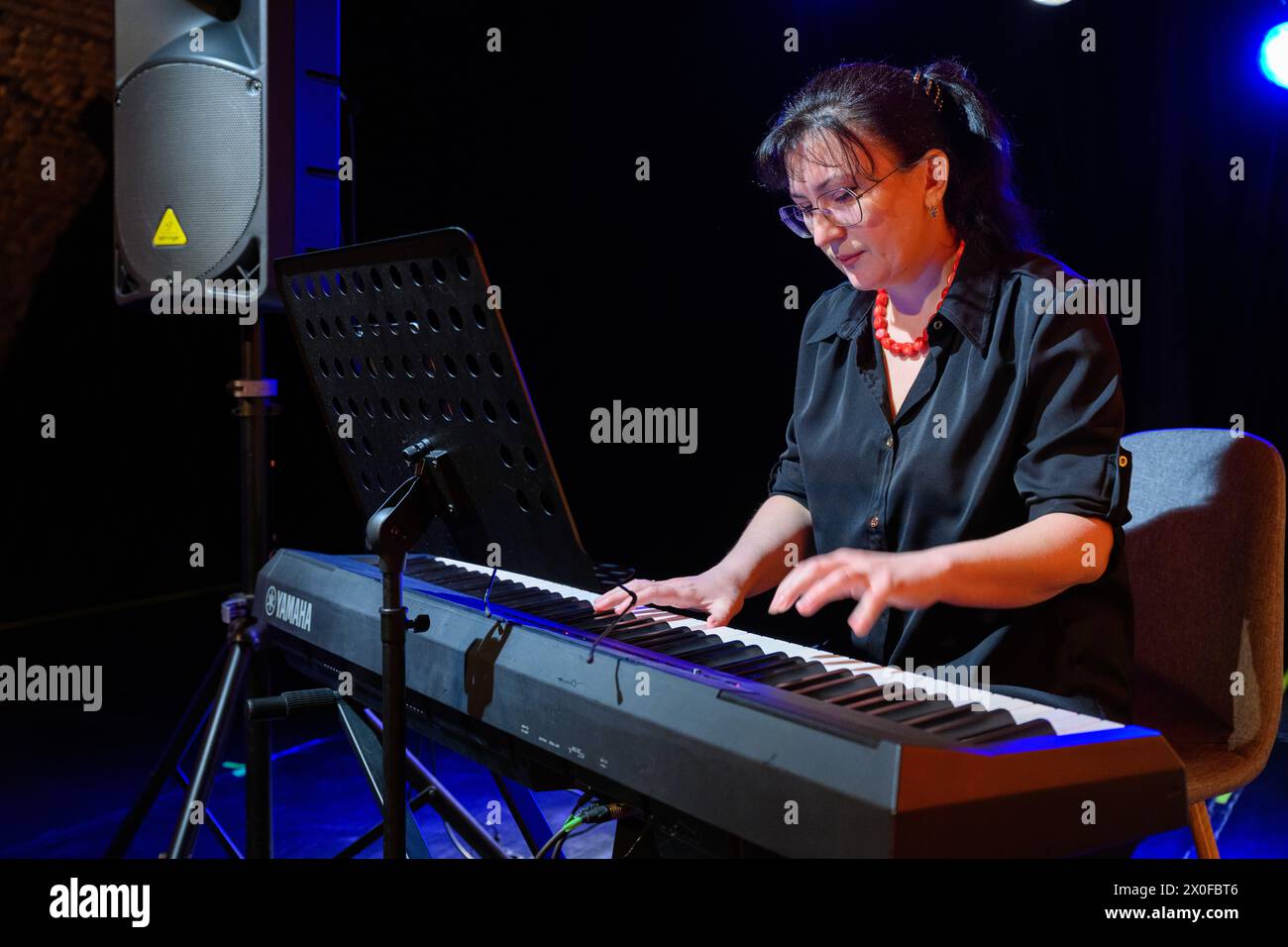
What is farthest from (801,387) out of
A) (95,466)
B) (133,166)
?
(95,466)

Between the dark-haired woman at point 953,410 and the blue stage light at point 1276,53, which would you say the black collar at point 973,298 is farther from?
the blue stage light at point 1276,53

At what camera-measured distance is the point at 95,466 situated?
4.57 m

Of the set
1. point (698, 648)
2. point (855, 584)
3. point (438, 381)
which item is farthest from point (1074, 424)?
point (438, 381)

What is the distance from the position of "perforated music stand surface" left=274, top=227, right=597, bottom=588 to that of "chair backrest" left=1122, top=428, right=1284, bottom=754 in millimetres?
1027

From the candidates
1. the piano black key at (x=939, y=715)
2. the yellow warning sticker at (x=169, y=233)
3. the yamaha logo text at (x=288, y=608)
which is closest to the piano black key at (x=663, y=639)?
the piano black key at (x=939, y=715)

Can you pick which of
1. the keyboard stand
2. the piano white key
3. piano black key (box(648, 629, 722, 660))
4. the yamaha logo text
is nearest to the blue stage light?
Result: the piano white key

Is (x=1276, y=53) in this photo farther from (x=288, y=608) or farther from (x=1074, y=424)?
(x=288, y=608)

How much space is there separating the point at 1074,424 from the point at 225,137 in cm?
162

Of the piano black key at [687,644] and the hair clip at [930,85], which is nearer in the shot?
the piano black key at [687,644]

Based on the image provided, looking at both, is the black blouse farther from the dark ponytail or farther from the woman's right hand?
the woman's right hand

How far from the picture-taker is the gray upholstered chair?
154cm

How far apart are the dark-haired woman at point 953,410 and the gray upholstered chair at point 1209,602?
0.84 ft

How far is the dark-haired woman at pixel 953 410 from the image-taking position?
1.32 m

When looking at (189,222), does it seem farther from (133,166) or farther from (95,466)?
(95,466)
